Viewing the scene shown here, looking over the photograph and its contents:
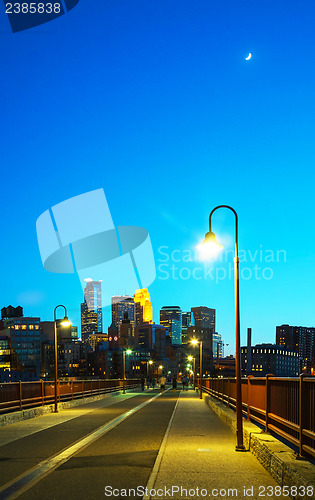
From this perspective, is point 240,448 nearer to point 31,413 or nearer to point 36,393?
point 31,413

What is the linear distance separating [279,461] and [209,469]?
1.98m

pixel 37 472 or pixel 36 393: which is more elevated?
pixel 37 472

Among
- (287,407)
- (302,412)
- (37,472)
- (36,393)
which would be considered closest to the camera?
(302,412)

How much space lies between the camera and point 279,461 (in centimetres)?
942

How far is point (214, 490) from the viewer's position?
29.8 feet

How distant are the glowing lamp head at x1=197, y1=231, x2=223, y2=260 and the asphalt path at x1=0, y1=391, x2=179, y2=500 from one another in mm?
5118

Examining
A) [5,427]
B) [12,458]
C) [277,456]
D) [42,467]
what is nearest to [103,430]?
[5,427]

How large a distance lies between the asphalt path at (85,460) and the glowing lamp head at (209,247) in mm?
5118

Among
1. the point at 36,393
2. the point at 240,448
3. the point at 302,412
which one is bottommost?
the point at 36,393

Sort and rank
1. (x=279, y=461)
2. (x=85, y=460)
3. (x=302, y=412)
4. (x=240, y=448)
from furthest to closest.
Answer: (x=240, y=448) < (x=85, y=460) < (x=302, y=412) < (x=279, y=461)

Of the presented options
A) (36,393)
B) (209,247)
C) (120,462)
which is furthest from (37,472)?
(36,393)

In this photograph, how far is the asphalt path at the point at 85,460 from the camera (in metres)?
9.27

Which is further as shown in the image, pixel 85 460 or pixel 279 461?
pixel 85 460

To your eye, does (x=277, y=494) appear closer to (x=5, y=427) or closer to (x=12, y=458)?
(x=12, y=458)
